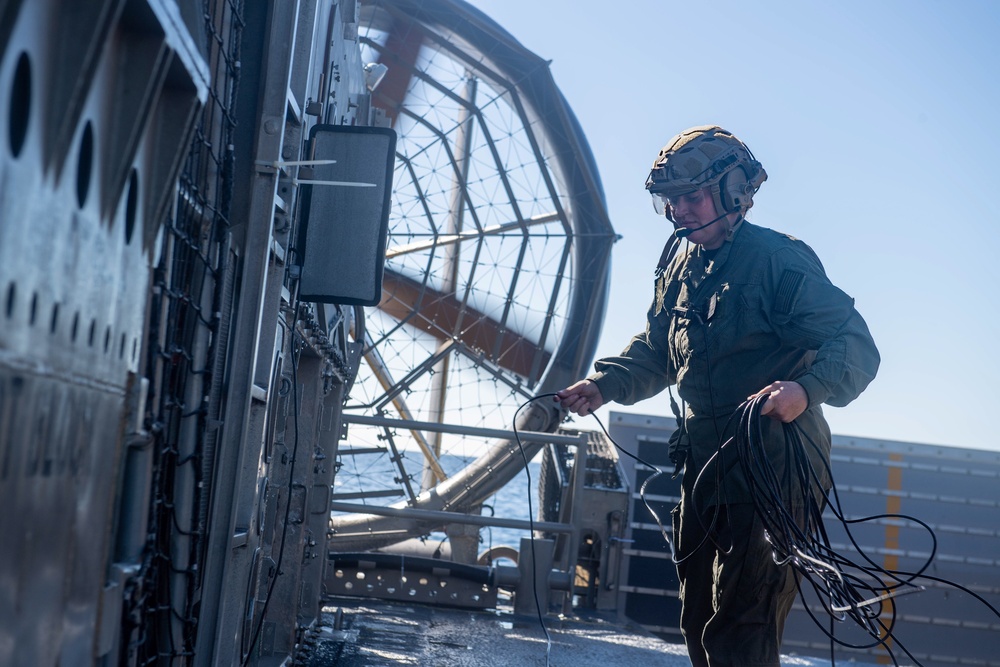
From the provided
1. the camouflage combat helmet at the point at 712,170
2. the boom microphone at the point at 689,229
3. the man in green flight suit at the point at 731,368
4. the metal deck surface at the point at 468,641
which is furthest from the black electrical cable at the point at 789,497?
the metal deck surface at the point at 468,641

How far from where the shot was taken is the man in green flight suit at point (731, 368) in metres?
3.08

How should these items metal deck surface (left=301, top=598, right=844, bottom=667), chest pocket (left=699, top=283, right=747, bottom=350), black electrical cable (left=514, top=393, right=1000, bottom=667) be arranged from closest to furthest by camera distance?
1. black electrical cable (left=514, top=393, right=1000, bottom=667)
2. chest pocket (left=699, top=283, right=747, bottom=350)
3. metal deck surface (left=301, top=598, right=844, bottom=667)

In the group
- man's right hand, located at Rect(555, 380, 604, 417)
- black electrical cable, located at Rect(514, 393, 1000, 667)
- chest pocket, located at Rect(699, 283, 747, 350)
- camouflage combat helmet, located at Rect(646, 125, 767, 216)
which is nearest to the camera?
black electrical cable, located at Rect(514, 393, 1000, 667)

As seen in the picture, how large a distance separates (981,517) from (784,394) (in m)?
8.34

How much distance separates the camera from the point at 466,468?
11922mm

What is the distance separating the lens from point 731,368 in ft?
11.2

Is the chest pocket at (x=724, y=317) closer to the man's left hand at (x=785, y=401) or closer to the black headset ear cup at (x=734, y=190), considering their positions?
the black headset ear cup at (x=734, y=190)

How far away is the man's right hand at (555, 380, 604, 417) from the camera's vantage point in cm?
367

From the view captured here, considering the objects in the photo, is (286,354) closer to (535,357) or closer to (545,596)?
(545,596)

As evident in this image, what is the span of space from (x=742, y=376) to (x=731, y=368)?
49 mm

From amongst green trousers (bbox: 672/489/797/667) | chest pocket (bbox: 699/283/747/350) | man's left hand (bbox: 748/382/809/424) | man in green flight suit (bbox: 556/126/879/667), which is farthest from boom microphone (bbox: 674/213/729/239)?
green trousers (bbox: 672/489/797/667)

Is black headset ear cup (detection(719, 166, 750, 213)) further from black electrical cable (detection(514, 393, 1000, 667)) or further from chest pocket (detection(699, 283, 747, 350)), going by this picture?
black electrical cable (detection(514, 393, 1000, 667))

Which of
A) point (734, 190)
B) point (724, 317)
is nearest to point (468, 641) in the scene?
point (724, 317)

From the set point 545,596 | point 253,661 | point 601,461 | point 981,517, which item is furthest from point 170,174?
point 981,517
